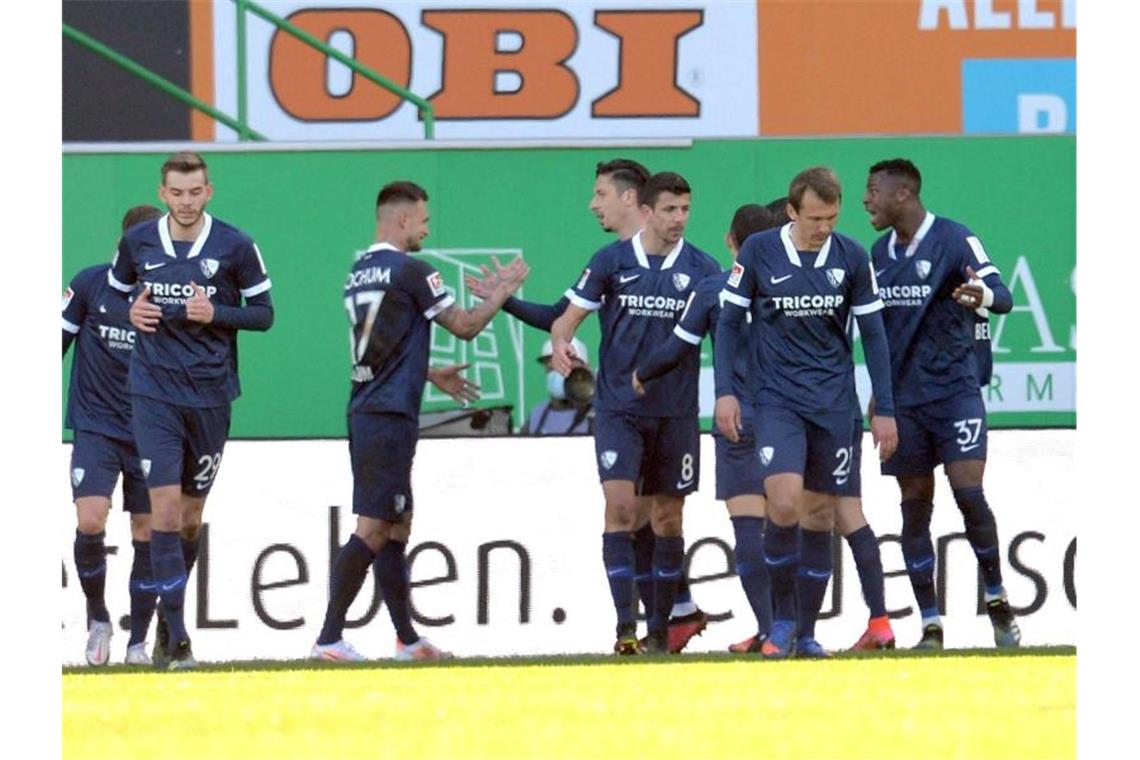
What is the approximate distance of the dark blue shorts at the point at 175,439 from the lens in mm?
10070

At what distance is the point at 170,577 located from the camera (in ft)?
32.9

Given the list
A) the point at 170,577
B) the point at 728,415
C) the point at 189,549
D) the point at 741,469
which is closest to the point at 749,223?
the point at 741,469

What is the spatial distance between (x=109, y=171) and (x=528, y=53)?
4297 mm

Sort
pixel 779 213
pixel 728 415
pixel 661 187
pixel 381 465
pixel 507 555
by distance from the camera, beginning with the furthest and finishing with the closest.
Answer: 1. pixel 507 555
2. pixel 779 213
3. pixel 661 187
4. pixel 381 465
5. pixel 728 415

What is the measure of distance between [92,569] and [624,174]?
2.81 m

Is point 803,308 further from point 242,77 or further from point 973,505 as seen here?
point 242,77

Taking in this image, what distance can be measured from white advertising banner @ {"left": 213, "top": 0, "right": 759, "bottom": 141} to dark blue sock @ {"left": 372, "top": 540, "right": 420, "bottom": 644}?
334 inches

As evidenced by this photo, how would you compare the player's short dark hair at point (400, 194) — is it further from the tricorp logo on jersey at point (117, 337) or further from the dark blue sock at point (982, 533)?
the dark blue sock at point (982, 533)

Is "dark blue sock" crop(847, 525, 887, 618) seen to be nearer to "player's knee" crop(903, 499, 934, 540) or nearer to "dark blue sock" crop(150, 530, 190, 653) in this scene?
"player's knee" crop(903, 499, 934, 540)

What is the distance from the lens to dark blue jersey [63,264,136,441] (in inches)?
443

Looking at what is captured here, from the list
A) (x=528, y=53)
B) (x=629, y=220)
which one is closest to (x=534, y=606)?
(x=629, y=220)

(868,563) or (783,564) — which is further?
(868,563)

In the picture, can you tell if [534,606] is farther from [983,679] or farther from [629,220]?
[983,679]

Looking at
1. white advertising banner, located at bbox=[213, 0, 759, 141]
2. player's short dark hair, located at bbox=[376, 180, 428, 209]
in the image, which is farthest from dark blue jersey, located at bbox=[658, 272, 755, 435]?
white advertising banner, located at bbox=[213, 0, 759, 141]
